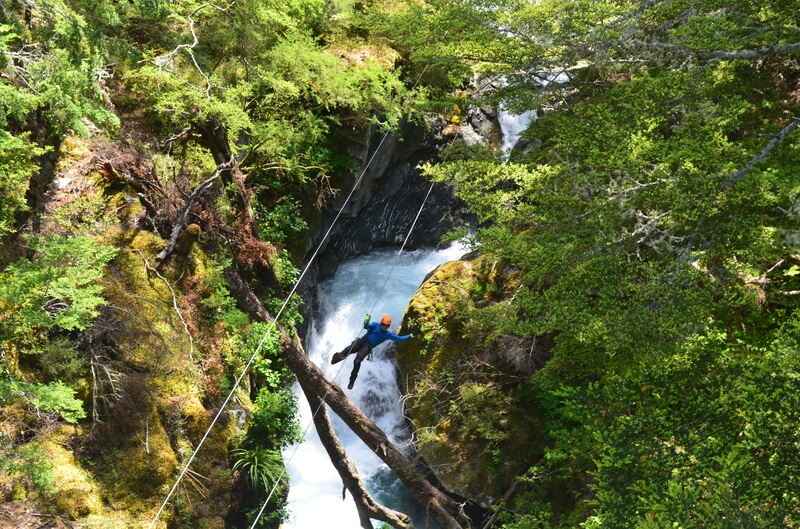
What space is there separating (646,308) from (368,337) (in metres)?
5.12

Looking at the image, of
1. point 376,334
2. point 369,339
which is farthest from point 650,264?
point 369,339

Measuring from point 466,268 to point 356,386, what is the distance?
352 centimetres

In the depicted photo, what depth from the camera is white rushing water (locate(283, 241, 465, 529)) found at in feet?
34.3

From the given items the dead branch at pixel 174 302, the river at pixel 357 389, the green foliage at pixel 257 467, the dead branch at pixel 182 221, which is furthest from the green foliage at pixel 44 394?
the river at pixel 357 389

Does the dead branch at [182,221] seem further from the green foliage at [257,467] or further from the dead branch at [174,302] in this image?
the green foliage at [257,467]

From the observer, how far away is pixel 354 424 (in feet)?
32.0

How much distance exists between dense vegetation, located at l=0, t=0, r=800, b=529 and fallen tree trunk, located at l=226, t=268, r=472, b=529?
1.11 feet

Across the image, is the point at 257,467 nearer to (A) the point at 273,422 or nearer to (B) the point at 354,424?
(A) the point at 273,422

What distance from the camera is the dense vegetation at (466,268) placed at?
5.09 m

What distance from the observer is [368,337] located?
9.66 m

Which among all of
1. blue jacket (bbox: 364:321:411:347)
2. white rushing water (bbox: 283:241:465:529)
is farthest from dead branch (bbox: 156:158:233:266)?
white rushing water (bbox: 283:241:465:529)

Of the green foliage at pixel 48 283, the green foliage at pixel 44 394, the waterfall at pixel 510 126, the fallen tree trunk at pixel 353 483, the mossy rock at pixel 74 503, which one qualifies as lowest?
the fallen tree trunk at pixel 353 483

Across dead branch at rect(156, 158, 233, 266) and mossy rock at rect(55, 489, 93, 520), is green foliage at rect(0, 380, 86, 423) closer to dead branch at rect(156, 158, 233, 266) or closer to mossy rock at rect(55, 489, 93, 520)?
mossy rock at rect(55, 489, 93, 520)

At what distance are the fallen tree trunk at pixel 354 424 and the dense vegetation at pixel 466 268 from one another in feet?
1.11
